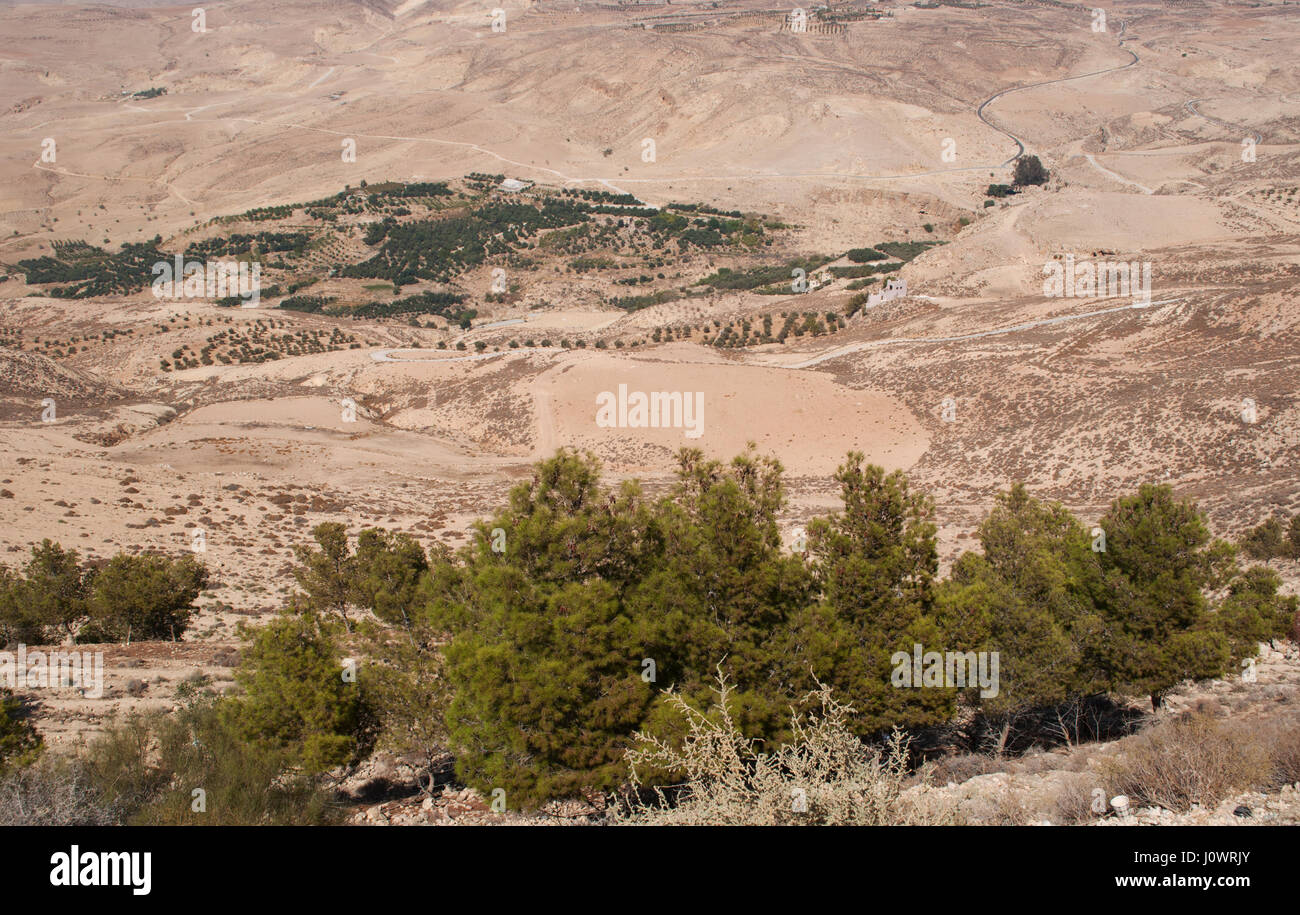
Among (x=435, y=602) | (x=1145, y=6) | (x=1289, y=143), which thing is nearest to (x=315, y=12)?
(x=1145, y=6)

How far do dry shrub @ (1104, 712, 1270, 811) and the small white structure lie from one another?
4475 centimetres

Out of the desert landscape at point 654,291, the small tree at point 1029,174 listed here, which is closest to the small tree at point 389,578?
the desert landscape at point 654,291

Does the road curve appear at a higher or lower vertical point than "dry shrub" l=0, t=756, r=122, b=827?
higher

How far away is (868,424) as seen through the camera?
35.9m

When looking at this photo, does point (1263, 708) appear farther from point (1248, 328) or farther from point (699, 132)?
point (699, 132)

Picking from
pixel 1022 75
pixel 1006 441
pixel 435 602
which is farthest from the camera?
Answer: pixel 1022 75

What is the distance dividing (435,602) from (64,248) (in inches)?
3686

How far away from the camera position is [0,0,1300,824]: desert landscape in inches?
1017

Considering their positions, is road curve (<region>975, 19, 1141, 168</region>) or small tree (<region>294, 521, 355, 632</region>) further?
road curve (<region>975, 19, 1141, 168</region>)

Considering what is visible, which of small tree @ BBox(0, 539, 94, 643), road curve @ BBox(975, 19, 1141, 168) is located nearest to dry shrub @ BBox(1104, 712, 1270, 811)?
small tree @ BBox(0, 539, 94, 643)

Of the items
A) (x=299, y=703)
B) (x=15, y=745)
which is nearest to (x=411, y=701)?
(x=299, y=703)

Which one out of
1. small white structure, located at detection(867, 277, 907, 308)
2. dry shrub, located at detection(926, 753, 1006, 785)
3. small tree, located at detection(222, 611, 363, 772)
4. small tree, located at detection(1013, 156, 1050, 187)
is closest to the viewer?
small tree, located at detection(222, 611, 363, 772)

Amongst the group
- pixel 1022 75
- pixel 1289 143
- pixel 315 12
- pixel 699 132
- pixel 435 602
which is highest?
pixel 315 12

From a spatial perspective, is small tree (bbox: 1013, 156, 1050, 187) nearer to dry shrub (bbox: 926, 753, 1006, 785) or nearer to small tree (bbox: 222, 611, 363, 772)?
dry shrub (bbox: 926, 753, 1006, 785)
